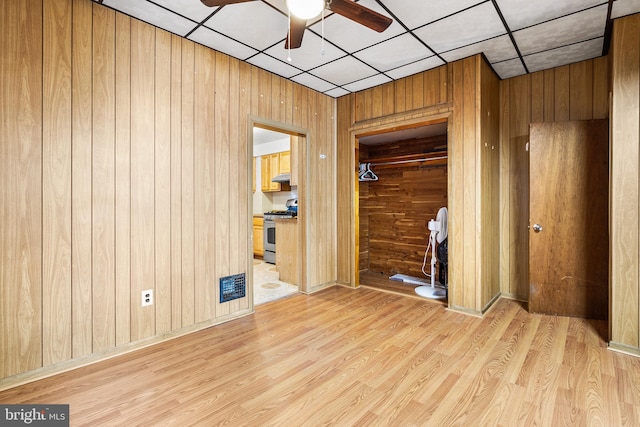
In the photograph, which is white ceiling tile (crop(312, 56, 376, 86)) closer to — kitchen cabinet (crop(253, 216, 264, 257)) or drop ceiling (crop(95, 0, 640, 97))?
drop ceiling (crop(95, 0, 640, 97))

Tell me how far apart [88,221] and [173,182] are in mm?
710

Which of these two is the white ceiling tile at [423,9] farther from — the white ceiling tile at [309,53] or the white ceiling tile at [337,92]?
the white ceiling tile at [337,92]

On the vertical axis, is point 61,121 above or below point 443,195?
above

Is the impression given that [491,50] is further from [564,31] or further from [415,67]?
[415,67]

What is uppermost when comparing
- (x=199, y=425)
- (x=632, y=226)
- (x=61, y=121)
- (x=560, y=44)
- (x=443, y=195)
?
(x=560, y=44)

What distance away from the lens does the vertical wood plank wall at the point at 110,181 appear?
2055 millimetres

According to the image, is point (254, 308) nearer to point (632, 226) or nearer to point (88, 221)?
point (88, 221)

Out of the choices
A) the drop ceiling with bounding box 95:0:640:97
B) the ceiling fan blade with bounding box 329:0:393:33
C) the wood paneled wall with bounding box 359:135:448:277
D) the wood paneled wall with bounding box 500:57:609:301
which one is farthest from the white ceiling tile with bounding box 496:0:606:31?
the wood paneled wall with bounding box 359:135:448:277

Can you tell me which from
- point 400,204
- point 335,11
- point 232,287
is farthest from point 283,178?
point 335,11

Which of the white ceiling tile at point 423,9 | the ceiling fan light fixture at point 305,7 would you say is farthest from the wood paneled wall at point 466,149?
the ceiling fan light fixture at point 305,7

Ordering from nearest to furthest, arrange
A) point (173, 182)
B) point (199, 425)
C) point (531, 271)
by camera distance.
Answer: point (199, 425), point (173, 182), point (531, 271)

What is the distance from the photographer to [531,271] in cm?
338

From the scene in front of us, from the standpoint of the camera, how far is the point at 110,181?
241 cm

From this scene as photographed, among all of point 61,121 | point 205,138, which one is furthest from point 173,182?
point 61,121
